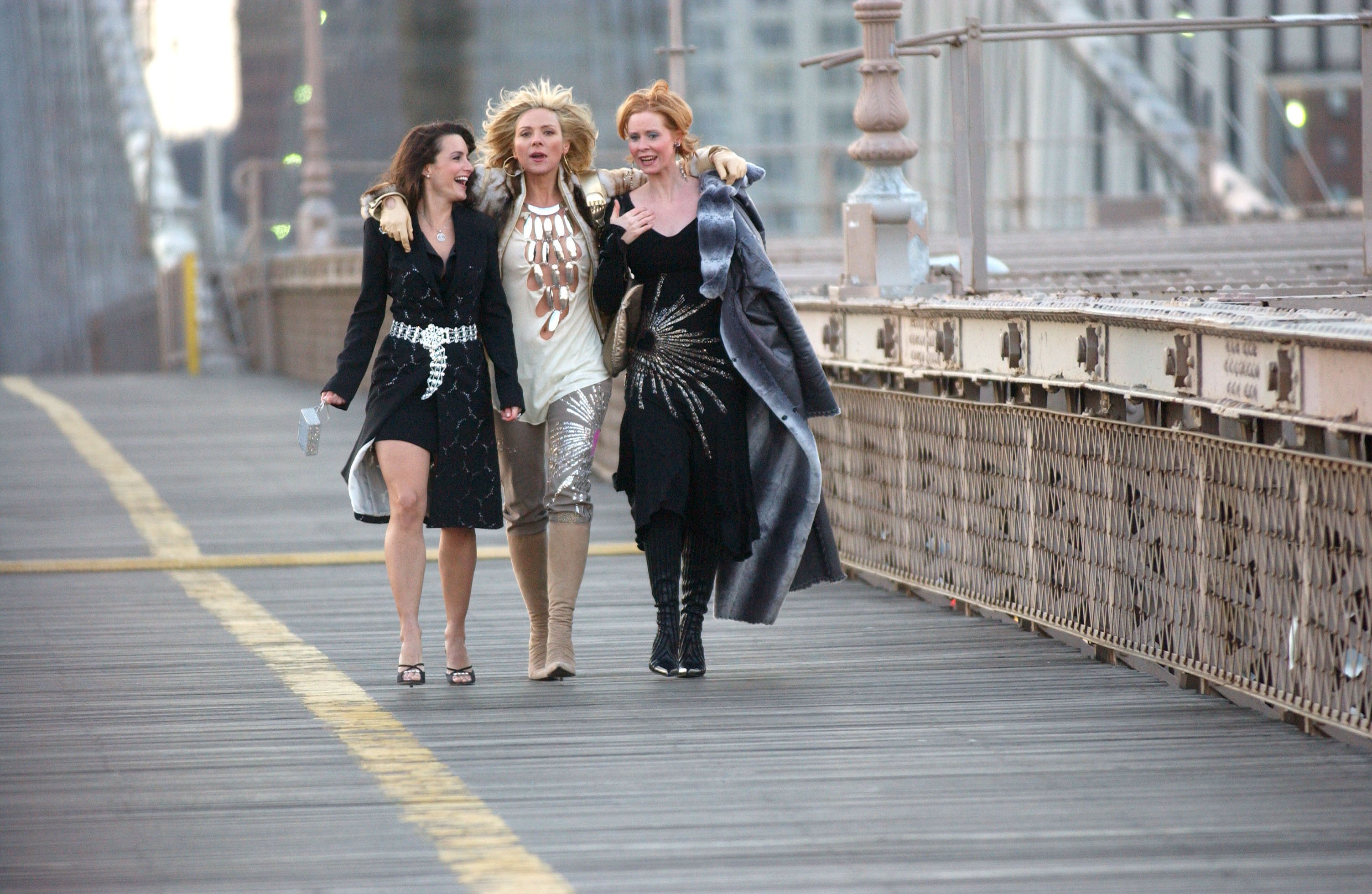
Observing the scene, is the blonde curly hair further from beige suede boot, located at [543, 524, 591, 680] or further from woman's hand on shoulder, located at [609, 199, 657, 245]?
beige suede boot, located at [543, 524, 591, 680]

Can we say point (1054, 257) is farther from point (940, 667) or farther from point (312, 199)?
point (312, 199)

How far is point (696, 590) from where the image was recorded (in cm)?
652

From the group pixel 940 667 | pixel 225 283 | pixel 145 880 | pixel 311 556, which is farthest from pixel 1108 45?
pixel 145 880

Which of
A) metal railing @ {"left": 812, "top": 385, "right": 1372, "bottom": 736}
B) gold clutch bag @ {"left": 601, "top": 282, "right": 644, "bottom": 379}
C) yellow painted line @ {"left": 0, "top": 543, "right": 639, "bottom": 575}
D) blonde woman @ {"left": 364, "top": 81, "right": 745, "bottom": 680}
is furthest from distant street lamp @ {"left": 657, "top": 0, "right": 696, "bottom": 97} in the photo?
gold clutch bag @ {"left": 601, "top": 282, "right": 644, "bottom": 379}

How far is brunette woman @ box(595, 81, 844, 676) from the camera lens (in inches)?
248

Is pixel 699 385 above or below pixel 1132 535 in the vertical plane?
above

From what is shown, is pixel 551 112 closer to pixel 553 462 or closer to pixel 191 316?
pixel 553 462

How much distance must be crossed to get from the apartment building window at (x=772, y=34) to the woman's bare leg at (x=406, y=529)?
75003mm

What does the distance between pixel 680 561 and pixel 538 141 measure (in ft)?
4.10

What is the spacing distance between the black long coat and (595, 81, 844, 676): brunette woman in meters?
0.35

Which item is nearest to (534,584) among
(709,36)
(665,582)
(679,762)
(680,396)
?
(665,582)

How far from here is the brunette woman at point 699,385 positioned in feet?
20.7

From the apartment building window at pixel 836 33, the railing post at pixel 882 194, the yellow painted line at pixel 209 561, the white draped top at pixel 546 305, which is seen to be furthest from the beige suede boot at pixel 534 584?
the apartment building window at pixel 836 33

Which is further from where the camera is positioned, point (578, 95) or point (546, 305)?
point (578, 95)
